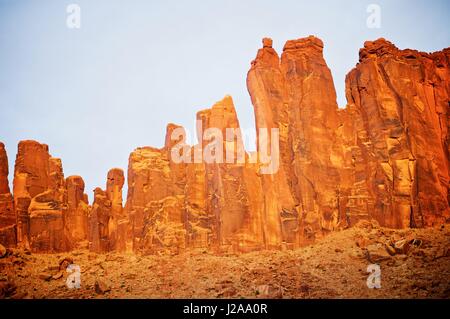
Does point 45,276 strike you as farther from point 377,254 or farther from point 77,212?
point 377,254

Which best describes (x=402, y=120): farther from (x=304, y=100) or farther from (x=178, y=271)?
(x=178, y=271)

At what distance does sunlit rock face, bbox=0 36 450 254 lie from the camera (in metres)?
47.7

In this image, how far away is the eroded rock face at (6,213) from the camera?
165 ft

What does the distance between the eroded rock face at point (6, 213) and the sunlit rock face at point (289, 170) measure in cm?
11

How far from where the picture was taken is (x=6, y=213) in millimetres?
50875

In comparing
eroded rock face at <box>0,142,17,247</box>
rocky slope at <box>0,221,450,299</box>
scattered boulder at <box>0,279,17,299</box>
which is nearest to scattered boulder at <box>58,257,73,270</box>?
rocky slope at <box>0,221,450,299</box>

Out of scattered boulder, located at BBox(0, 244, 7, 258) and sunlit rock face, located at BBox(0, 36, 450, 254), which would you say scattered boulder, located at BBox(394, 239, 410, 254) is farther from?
scattered boulder, located at BBox(0, 244, 7, 258)

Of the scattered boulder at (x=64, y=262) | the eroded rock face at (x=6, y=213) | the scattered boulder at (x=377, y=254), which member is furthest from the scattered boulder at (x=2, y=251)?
the scattered boulder at (x=377, y=254)

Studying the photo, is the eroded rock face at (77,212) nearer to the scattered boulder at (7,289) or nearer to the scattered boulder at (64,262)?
the scattered boulder at (64,262)

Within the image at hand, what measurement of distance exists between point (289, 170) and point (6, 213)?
30237 mm

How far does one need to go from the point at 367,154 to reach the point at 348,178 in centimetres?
312
